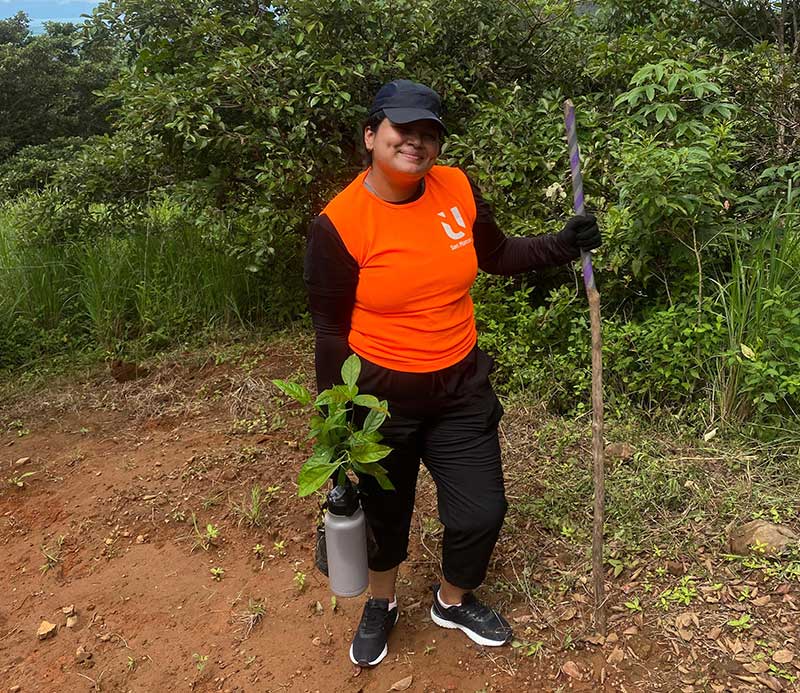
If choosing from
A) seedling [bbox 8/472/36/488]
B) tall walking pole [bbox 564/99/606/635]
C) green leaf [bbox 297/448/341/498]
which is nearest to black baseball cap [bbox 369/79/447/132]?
tall walking pole [bbox 564/99/606/635]

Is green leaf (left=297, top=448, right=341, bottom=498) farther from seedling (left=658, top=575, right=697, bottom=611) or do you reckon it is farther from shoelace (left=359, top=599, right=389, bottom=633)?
seedling (left=658, top=575, right=697, bottom=611)

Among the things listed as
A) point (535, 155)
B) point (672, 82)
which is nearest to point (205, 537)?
A: point (535, 155)

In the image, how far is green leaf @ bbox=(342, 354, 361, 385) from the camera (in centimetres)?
185

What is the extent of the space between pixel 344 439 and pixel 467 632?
2.82 ft

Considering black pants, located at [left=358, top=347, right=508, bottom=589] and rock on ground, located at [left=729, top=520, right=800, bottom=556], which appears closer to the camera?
black pants, located at [left=358, top=347, right=508, bottom=589]

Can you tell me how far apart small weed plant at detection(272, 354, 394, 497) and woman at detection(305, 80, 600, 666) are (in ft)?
0.38

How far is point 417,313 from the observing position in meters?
1.92

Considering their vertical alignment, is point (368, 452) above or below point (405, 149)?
below

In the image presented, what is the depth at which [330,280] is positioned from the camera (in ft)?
6.15

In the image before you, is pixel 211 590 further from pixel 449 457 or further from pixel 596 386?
pixel 596 386

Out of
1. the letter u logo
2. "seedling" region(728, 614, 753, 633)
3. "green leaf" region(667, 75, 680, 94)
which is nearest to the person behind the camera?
the letter u logo

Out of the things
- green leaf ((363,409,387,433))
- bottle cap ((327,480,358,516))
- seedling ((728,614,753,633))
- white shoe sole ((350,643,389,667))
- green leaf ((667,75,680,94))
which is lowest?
white shoe sole ((350,643,389,667))

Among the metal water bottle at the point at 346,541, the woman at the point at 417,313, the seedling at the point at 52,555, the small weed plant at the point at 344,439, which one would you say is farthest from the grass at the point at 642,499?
the seedling at the point at 52,555

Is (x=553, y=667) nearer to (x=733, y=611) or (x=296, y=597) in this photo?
(x=733, y=611)
